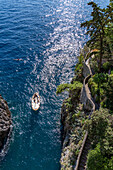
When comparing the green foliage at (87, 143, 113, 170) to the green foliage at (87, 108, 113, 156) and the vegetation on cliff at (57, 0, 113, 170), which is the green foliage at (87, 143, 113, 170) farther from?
the green foliage at (87, 108, 113, 156)

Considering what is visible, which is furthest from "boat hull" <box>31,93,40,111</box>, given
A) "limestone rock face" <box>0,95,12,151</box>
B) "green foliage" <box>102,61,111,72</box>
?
"green foliage" <box>102,61,111,72</box>

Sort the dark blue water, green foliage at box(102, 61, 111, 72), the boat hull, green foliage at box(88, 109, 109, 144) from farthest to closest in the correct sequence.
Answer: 1. the boat hull
2. the dark blue water
3. green foliage at box(102, 61, 111, 72)
4. green foliage at box(88, 109, 109, 144)

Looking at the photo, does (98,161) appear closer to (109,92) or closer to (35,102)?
(109,92)

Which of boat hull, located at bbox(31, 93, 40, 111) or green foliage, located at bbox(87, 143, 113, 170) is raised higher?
boat hull, located at bbox(31, 93, 40, 111)

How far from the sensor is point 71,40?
6712cm

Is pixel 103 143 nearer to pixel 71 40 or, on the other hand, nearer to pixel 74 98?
pixel 74 98

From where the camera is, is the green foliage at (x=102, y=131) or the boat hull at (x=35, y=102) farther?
the boat hull at (x=35, y=102)

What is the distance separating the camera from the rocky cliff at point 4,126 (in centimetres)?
3522

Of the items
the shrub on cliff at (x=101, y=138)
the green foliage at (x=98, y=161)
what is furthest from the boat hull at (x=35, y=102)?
the green foliage at (x=98, y=161)

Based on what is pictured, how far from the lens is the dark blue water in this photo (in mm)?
34750

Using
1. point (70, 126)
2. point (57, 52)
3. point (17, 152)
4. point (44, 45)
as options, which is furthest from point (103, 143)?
point (44, 45)

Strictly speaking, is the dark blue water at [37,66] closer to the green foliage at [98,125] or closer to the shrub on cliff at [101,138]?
the shrub on cliff at [101,138]

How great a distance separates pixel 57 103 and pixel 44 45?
2858 centimetres

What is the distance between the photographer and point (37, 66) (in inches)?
2156
